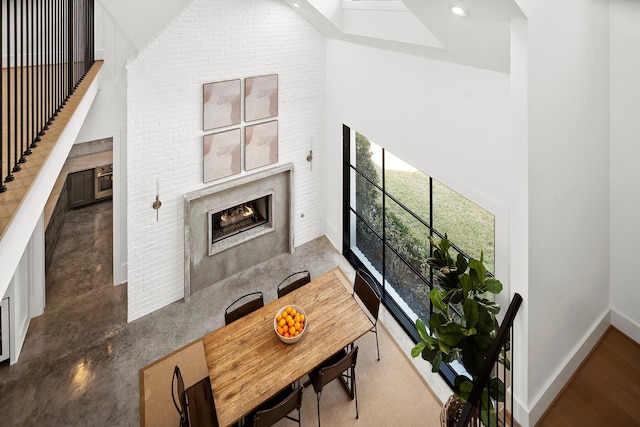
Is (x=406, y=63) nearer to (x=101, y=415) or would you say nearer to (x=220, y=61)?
(x=220, y=61)

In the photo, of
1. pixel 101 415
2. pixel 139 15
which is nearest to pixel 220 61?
pixel 139 15

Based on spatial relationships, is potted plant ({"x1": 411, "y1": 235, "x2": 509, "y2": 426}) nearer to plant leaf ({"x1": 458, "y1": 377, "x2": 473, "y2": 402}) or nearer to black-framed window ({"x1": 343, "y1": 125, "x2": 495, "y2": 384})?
plant leaf ({"x1": 458, "y1": 377, "x2": 473, "y2": 402})

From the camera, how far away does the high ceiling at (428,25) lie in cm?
220

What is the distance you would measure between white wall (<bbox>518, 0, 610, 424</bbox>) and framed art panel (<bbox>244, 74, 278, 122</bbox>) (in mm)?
3600

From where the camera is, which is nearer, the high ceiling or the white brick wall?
the high ceiling

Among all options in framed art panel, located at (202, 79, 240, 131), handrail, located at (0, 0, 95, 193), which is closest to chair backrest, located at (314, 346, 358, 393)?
handrail, located at (0, 0, 95, 193)

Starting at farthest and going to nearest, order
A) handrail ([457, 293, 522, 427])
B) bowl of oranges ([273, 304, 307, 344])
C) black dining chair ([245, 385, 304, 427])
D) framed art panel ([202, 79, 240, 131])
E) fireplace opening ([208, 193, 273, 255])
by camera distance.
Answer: fireplace opening ([208, 193, 273, 255]) < framed art panel ([202, 79, 240, 131]) < bowl of oranges ([273, 304, 307, 344]) < black dining chair ([245, 385, 304, 427]) < handrail ([457, 293, 522, 427])

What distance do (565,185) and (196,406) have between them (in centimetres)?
316

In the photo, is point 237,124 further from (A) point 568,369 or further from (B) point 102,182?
(B) point 102,182

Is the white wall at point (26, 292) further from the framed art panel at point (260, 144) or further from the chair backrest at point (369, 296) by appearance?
the chair backrest at point (369, 296)

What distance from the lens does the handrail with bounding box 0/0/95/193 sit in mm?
1951

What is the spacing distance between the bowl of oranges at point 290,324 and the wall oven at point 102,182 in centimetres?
603

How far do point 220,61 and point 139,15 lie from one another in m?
0.92

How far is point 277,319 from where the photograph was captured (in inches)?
141
